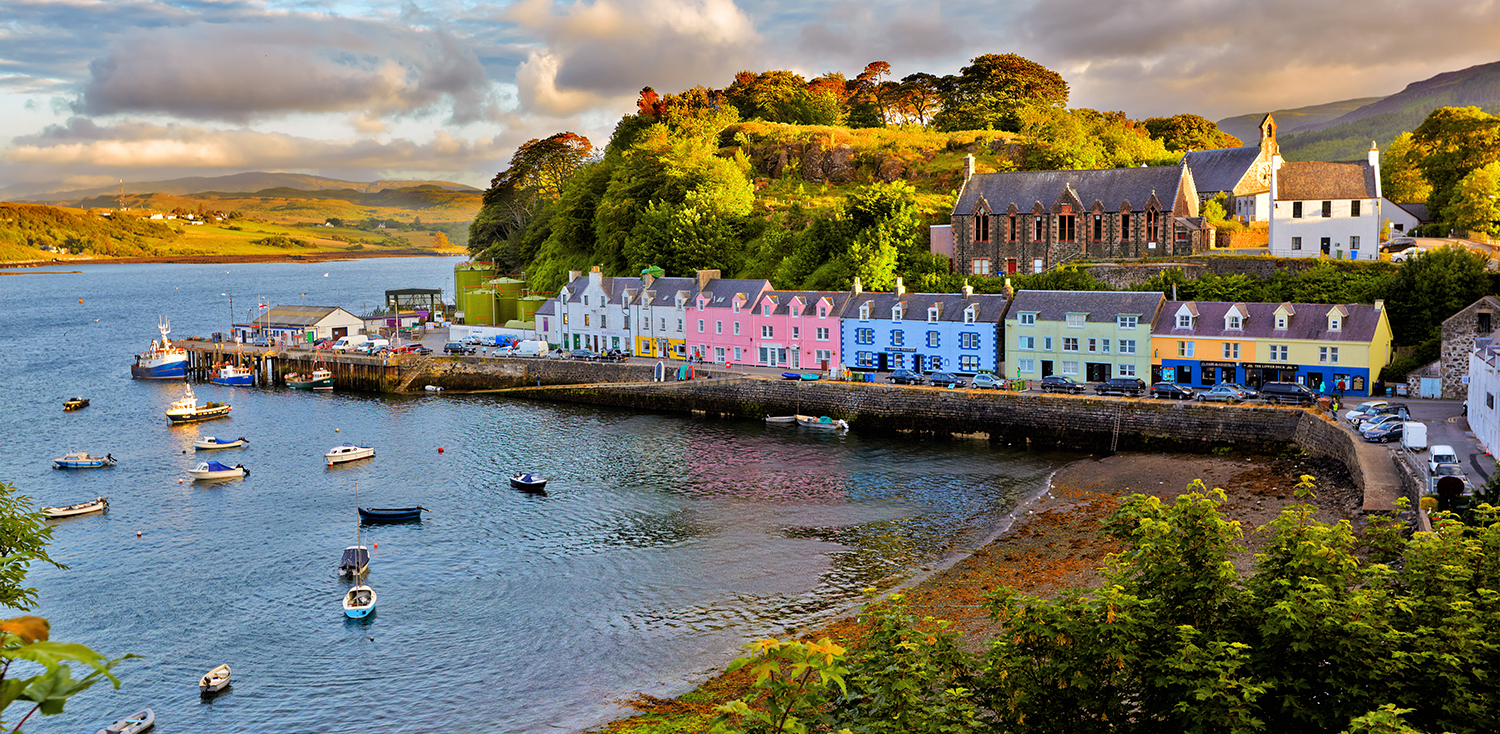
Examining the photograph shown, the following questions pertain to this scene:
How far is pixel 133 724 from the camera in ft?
80.0

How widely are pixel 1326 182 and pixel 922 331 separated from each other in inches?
1197

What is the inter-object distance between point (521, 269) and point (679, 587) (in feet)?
314

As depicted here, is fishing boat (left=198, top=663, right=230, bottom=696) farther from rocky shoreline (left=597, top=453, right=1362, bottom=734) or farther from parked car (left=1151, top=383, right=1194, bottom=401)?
parked car (left=1151, top=383, right=1194, bottom=401)

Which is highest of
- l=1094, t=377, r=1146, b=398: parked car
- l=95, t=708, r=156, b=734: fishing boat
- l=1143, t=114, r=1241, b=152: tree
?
l=1143, t=114, r=1241, b=152: tree

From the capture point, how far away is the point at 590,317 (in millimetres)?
82125

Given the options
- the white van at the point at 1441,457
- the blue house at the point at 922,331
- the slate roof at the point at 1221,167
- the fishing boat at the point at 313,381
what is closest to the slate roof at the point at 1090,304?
the blue house at the point at 922,331

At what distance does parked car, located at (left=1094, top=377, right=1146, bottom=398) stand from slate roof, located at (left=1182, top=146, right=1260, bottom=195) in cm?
2897

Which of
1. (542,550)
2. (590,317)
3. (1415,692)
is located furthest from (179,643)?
(590,317)

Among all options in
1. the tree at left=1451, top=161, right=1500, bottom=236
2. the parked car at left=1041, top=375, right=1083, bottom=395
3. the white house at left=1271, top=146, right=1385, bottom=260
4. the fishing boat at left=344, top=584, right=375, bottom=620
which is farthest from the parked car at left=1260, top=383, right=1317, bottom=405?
the fishing boat at left=344, top=584, right=375, bottom=620

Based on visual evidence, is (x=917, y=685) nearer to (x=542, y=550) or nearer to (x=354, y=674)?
(x=354, y=674)

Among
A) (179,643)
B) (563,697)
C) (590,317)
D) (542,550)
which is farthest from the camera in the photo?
(590,317)

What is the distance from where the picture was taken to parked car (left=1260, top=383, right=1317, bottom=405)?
51.0m

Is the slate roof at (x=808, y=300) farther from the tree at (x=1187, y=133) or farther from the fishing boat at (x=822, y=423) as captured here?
the tree at (x=1187, y=133)

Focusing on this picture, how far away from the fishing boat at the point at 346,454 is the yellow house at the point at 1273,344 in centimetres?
4524
